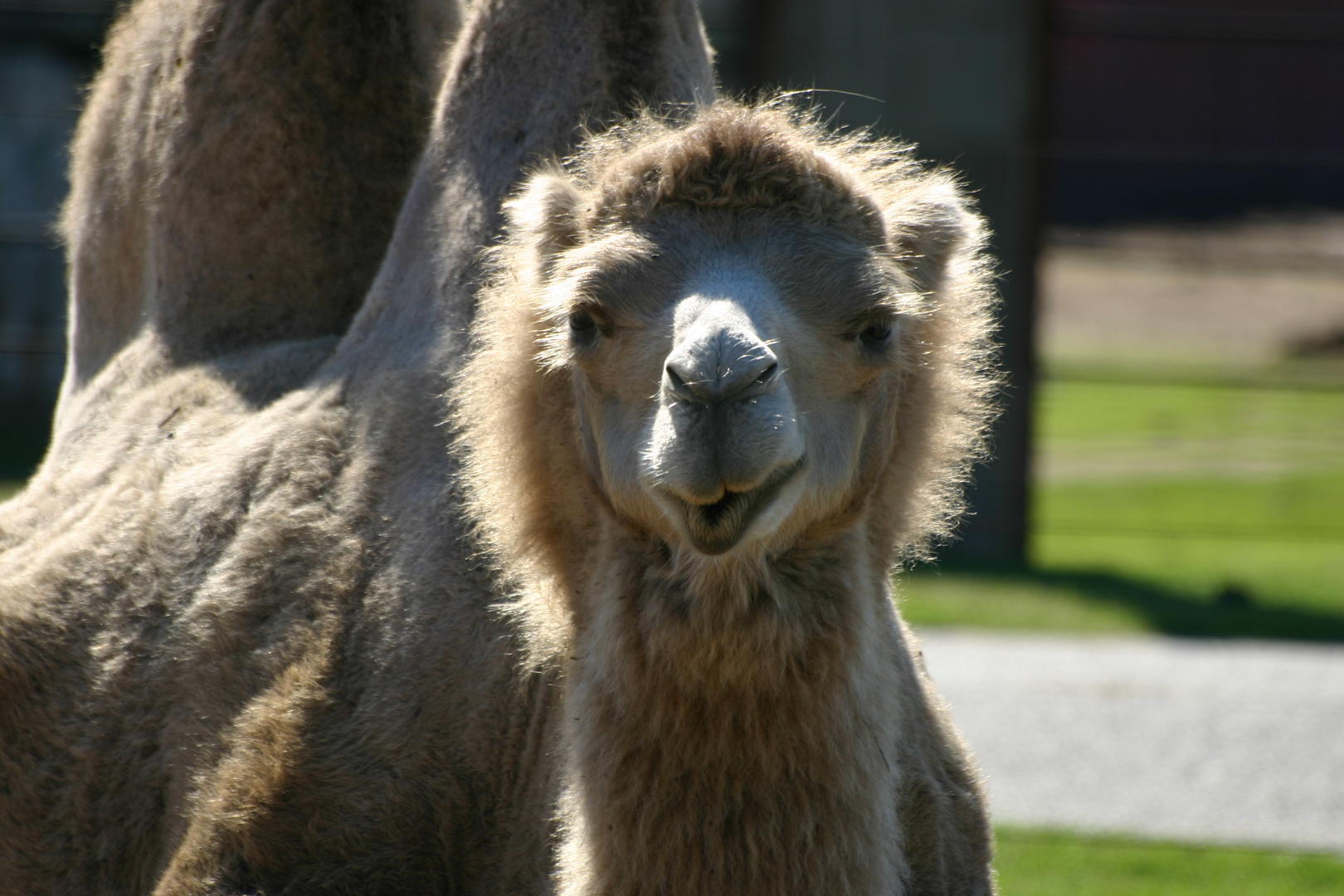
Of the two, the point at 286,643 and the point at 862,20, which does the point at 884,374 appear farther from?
the point at 862,20

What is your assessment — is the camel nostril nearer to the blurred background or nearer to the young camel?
the young camel

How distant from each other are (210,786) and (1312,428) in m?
10.1

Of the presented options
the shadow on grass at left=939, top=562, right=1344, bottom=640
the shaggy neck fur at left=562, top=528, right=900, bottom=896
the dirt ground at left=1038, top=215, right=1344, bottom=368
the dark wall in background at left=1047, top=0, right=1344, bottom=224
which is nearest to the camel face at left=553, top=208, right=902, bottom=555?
the shaggy neck fur at left=562, top=528, right=900, bottom=896

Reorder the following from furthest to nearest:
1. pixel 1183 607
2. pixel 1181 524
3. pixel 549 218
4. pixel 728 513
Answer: pixel 1181 524 → pixel 1183 607 → pixel 549 218 → pixel 728 513

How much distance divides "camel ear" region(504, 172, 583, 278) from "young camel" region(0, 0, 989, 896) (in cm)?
15

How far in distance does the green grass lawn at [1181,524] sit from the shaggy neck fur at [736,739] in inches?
269

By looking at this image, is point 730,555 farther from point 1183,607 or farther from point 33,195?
point 33,195

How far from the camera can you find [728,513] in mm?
2213

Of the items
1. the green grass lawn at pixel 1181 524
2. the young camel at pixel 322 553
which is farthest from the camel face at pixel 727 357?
the green grass lawn at pixel 1181 524

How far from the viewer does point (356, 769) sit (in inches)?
114

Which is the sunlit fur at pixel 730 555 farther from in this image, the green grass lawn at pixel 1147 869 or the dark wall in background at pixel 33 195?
the dark wall in background at pixel 33 195

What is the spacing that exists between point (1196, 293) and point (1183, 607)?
20.7 ft

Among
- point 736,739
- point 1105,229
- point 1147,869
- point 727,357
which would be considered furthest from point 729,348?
point 1105,229

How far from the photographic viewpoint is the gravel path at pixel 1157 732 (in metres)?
6.30
